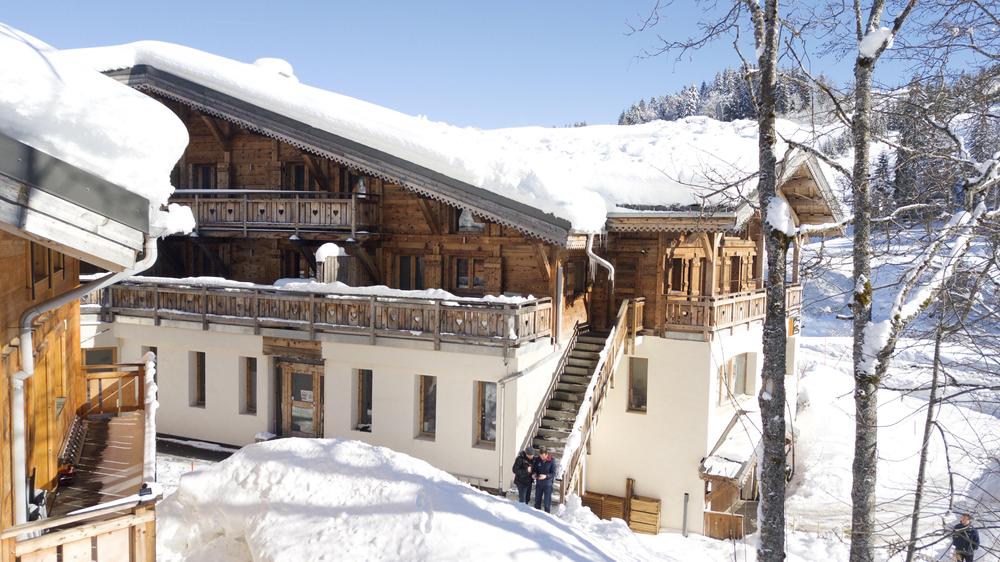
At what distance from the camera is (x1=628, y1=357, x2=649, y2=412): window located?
20.4m

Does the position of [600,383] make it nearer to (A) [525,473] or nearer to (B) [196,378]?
(A) [525,473]

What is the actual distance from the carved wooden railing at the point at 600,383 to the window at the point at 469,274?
3.54 metres

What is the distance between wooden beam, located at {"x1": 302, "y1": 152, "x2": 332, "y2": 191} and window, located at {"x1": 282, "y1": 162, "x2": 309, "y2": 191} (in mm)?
600

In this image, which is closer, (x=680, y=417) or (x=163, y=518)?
(x=163, y=518)

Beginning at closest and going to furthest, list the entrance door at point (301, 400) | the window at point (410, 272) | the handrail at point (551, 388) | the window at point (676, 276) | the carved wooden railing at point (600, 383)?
1. the carved wooden railing at point (600, 383)
2. the handrail at point (551, 388)
3. the entrance door at point (301, 400)
4. the window at point (410, 272)
5. the window at point (676, 276)

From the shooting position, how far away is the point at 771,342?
26.8 ft

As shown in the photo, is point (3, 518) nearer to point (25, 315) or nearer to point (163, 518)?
point (25, 315)

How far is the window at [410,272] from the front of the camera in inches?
781

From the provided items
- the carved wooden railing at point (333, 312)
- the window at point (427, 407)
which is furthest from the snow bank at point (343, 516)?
the window at point (427, 407)

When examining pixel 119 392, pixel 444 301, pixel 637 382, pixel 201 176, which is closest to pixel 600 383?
pixel 637 382

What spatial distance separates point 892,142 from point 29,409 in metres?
9.45

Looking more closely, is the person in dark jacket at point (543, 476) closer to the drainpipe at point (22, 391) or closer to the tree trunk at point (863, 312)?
the tree trunk at point (863, 312)

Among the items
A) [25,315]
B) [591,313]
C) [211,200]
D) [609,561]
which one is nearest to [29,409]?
[25,315]

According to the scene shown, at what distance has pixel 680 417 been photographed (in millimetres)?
19438
